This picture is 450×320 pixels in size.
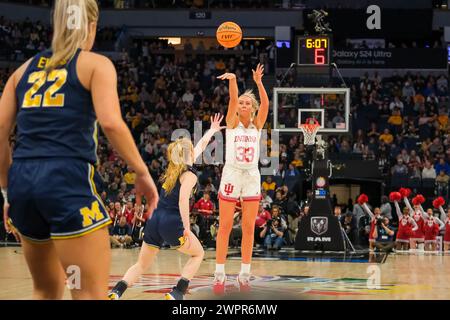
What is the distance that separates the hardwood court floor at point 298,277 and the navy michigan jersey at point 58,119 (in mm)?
4516

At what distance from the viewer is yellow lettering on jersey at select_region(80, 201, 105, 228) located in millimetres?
4238

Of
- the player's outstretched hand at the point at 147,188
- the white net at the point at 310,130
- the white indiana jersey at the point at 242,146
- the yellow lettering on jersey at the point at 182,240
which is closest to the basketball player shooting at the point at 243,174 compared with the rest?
the white indiana jersey at the point at 242,146

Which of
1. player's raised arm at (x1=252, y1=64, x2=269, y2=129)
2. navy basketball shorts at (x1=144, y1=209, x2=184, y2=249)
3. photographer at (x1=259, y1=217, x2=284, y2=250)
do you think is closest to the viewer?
navy basketball shorts at (x1=144, y1=209, x2=184, y2=249)

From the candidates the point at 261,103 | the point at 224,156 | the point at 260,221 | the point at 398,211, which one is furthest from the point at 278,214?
the point at 261,103

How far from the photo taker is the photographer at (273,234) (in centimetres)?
2050

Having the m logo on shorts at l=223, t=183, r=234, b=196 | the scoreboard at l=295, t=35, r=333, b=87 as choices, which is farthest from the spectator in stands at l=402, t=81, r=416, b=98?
the m logo on shorts at l=223, t=183, r=234, b=196

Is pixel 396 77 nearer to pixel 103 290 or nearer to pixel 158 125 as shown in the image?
pixel 158 125

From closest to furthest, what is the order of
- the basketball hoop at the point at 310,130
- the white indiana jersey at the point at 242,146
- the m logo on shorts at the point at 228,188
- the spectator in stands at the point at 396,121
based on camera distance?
the m logo on shorts at the point at 228,188, the white indiana jersey at the point at 242,146, the basketball hoop at the point at 310,130, the spectator in stands at the point at 396,121

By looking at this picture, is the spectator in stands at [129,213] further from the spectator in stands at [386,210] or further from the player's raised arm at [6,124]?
the player's raised arm at [6,124]

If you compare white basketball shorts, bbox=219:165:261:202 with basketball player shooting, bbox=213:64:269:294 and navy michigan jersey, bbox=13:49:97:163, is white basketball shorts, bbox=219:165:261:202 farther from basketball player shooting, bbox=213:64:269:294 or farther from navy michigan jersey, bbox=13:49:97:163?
navy michigan jersey, bbox=13:49:97:163

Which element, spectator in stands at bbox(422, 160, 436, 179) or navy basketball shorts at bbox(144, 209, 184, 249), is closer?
navy basketball shorts at bbox(144, 209, 184, 249)

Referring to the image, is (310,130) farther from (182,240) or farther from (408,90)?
(408,90)

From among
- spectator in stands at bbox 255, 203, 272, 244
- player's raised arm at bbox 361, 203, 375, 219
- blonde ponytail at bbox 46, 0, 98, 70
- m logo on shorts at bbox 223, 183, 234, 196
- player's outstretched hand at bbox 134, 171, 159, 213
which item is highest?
blonde ponytail at bbox 46, 0, 98, 70

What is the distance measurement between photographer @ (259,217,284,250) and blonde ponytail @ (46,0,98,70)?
16311 mm
